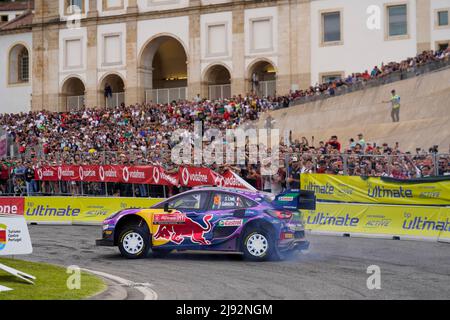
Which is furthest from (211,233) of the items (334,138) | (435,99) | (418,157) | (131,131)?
(131,131)

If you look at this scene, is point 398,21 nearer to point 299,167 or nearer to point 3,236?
point 299,167

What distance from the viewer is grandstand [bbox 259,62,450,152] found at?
31.5 meters

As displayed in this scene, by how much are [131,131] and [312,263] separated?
97.8 ft

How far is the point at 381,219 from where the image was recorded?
22453mm

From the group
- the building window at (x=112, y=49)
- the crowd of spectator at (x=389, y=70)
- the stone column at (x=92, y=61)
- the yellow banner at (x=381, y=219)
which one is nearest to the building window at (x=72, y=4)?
the stone column at (x=92, y=61)

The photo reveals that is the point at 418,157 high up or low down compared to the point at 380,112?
down

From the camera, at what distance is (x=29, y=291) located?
12.3 m

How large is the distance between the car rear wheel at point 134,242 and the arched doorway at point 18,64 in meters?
50.4

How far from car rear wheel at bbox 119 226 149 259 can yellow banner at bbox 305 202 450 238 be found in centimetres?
747

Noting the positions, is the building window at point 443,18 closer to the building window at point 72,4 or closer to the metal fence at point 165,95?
the metal fence at point 165,95

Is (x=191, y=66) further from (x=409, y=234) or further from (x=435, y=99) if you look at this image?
(x=409, y=234)

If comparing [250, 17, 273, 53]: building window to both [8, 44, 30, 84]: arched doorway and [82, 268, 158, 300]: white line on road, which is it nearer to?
[8, 44, 30, 84]: arched doorway

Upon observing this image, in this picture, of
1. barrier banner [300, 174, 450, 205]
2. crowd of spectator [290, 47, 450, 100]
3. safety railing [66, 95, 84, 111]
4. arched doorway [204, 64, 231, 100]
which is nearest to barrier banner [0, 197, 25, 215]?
barrier banner [300, 174, 450, 205]

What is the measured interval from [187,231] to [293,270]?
2892 millimetres
